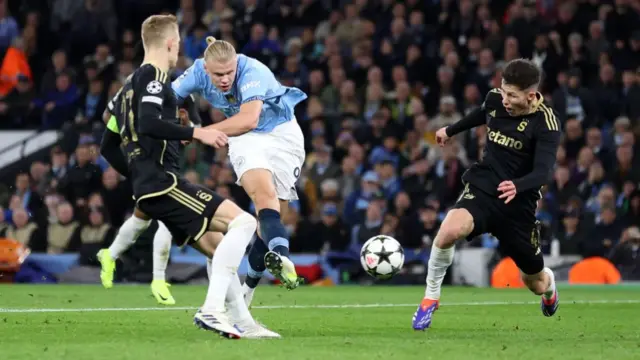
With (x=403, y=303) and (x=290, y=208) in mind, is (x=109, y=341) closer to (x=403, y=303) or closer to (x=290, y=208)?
(x=403, y=303)

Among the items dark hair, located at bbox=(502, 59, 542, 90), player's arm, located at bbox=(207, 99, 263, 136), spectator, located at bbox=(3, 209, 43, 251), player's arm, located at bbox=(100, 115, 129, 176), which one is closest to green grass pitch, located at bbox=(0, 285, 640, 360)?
player's arm, located at bbox=(100, 115, 129, 176)

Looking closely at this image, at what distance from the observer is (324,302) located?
12.4m

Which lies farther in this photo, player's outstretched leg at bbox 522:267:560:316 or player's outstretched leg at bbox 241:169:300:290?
player's outstretched leg at bbox 522:267:560:316

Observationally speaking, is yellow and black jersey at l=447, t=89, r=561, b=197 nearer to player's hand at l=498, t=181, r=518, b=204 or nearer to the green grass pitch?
player's hand at l=498, t=181, r=518, b=204

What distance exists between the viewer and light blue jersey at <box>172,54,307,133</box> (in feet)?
29.2

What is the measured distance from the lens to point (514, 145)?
28.6ft

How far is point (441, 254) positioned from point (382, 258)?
231 cm

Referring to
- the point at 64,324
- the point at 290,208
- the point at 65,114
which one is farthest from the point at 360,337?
the point at 65,114

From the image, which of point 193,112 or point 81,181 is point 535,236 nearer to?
point 193,112

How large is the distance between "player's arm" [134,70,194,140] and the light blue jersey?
1.44 metres

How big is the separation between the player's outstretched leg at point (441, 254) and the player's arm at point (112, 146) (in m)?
2.30

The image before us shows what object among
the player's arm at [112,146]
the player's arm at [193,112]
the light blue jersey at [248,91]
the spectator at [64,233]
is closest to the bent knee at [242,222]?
the player's arm at [112,146]

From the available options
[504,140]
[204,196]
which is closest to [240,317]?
[204,196]

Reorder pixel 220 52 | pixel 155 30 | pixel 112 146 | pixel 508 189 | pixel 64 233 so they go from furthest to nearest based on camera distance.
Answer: pixel 64 233, pixel 112 146, pixel 220 52, pixel 508 189, pixel 155 30
